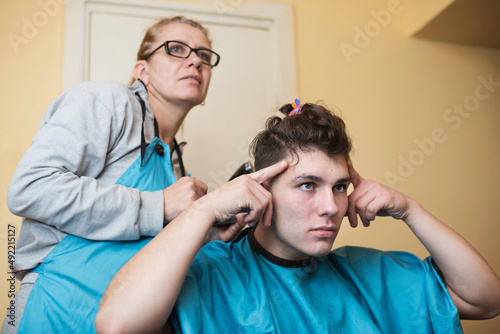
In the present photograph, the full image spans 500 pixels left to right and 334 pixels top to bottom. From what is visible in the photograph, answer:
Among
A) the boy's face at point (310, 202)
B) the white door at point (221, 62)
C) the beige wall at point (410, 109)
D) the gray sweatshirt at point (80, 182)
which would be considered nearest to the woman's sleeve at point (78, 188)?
the gray sweatshirt at point (80, 182)

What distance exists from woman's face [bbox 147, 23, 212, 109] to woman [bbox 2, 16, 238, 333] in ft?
0.75

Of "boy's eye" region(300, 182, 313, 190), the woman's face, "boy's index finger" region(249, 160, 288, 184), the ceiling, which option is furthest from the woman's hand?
the ceiling

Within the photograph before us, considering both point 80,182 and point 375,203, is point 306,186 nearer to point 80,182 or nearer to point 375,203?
point 375,203

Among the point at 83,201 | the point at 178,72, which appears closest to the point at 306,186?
the point at 83,201

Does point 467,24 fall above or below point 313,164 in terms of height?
above

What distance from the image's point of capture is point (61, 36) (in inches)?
93.1

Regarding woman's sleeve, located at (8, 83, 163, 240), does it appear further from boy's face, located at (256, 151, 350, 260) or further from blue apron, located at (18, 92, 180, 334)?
boy's face, located at (256, 151, 350, 260)

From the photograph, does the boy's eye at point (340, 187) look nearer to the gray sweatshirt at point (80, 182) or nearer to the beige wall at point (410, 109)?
the gray sweatshirt at point (80, 182)

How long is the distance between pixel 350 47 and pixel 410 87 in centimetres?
50

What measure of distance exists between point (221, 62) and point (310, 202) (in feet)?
5.02

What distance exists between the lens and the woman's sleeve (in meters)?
1.22

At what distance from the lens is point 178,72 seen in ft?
5.79

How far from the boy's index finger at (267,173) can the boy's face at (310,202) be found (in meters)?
0.04

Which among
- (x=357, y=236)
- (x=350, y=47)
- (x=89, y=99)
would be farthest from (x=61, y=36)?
(x=357, y=236)
